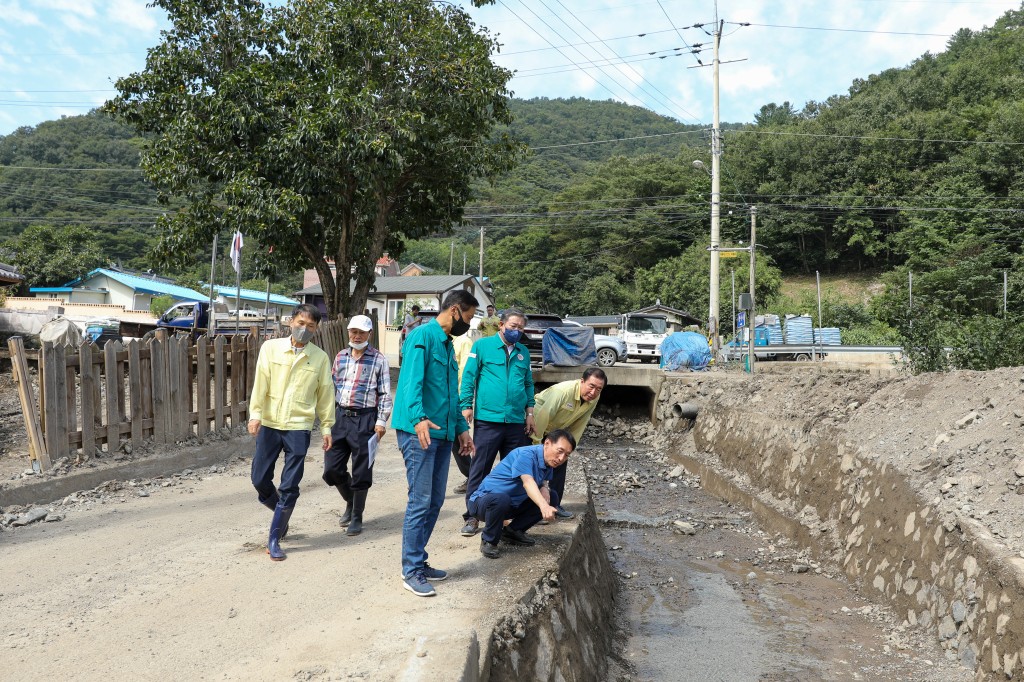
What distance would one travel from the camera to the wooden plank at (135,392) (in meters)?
8.48

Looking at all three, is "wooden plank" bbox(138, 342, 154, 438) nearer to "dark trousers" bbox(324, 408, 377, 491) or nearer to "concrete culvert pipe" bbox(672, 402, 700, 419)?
"dark trousers" bbox(324, 408, 377, 491)

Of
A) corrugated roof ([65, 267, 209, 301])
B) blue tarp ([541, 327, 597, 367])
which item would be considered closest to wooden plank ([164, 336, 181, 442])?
blue tarp ([541, 327, 597, 367])

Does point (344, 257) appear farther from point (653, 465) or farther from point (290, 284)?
point (290, 284)

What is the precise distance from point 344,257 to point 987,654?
522 inches

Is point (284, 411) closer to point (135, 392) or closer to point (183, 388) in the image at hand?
point (135, 392)

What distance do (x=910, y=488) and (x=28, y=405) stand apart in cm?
801

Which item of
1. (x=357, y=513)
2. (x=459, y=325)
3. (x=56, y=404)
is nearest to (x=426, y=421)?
(x=459, y=325)

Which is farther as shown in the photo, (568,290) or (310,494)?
(568,290)

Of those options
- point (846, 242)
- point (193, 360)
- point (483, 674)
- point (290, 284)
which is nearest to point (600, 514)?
point (193, 360)

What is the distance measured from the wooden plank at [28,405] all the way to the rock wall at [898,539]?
7533 millimetres

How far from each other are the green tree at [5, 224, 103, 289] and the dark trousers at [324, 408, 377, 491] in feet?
155

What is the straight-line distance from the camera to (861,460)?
8.98 m

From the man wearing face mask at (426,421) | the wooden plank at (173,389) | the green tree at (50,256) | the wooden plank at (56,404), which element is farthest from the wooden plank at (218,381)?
the green tree at (50,256)

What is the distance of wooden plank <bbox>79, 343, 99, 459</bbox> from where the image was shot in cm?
786
